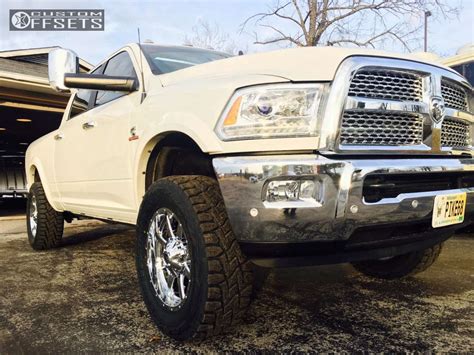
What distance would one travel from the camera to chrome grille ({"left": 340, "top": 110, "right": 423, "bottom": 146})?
2.31 meters

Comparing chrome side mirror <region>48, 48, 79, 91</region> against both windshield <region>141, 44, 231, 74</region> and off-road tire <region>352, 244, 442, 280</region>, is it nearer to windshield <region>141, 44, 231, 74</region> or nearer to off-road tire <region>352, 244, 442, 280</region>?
windshield <region>141, 44, 231, 74</region>

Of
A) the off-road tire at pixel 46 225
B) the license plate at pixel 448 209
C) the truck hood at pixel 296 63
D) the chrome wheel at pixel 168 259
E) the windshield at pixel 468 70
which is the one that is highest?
the windshield at pixel 468 70

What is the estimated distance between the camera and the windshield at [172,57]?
3461 millimetres

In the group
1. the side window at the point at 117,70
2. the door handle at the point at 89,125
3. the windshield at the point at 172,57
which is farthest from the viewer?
the door handle at the point at 89,125

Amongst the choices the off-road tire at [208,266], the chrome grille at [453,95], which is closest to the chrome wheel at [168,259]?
the off-road tire at [208,266]

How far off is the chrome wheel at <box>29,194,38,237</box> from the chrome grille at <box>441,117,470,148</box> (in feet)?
14.3

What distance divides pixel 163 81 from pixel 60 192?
7.41 ft

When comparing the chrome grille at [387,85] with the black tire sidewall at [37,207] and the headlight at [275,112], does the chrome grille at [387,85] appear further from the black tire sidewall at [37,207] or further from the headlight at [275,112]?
the black tire sidewall at [37,207]

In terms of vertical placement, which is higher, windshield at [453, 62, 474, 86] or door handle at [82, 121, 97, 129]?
windshield at [453, 62, 474, 86]

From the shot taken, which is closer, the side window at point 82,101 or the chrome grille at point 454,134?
the chrome grille at point 454,134

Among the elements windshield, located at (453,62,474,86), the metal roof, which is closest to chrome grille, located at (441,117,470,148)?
windshield, located at (453,62,474,86)

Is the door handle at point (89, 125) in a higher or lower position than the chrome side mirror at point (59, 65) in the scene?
lower

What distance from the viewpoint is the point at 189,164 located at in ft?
9.89

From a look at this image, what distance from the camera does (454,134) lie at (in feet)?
9.46
